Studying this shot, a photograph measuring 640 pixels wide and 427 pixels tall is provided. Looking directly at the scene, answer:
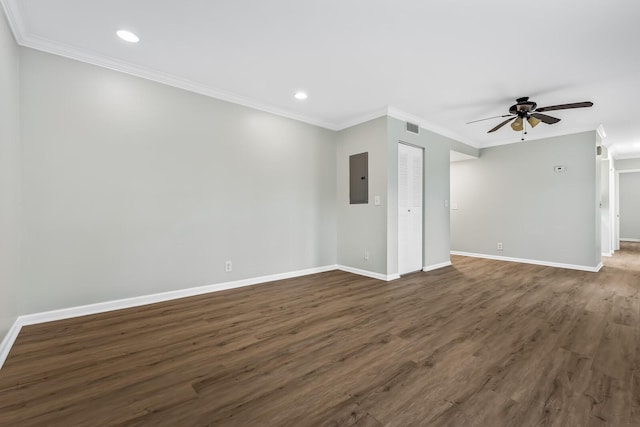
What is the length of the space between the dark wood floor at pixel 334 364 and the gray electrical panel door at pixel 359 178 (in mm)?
1868

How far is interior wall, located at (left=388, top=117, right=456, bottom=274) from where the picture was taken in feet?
14.0


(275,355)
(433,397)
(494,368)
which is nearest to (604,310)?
(494,368)

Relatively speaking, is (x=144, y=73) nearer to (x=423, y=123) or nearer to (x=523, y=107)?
(x=423, y=123)

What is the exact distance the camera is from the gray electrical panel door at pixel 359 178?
4.54 meters

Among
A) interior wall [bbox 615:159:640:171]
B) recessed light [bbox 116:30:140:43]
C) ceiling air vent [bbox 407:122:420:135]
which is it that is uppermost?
recessed light [bbox 116:30:140:43]

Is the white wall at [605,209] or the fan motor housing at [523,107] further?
the white wall at [605,209]

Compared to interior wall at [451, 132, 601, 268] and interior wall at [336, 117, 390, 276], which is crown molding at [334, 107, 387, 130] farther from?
interior wall at [451, 132, 601, 268]

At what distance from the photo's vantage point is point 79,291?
272cm

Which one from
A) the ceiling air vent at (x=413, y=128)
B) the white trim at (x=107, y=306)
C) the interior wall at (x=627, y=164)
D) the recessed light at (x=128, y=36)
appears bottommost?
the white trim at (x=107, y=306)

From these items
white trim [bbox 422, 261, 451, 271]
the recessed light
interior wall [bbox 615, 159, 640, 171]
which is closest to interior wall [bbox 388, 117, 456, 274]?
white trim [bbox 422, 261, 451, 271]

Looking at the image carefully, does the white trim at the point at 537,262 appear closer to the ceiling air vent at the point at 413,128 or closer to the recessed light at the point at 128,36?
the ceiling air vent at the point at 413,128

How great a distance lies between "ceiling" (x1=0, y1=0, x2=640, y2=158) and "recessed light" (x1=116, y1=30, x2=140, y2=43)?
0.07 m

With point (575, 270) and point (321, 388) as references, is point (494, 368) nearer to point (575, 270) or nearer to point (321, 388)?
point (321, 388)

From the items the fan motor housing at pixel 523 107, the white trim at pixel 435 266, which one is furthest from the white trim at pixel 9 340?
the fan motor housing at pixel 523 107
